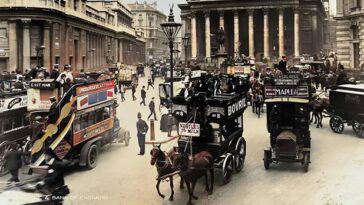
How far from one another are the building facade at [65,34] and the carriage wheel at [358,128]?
16.1 m

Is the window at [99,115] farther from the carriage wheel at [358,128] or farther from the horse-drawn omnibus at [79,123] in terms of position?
the carriage wheel at [358,128]

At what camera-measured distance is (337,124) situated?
19625mm

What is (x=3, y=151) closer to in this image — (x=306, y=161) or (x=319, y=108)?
(x=306, y=161)

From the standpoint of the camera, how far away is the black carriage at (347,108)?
18.5 metres

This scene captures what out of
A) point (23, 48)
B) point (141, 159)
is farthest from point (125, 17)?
point (141, 159)

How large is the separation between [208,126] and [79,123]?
4127 mm

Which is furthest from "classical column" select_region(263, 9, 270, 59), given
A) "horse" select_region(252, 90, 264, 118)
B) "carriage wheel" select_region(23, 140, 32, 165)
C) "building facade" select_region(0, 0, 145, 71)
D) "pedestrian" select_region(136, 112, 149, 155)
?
"carriage wheel" select_region(23, 140, 32, 165)

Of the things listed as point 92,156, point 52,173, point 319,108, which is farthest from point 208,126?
point 319,108

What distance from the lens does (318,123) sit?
70.2ft

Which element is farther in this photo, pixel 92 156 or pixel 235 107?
pixel 235 107

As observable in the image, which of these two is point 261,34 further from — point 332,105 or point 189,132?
point 189,132

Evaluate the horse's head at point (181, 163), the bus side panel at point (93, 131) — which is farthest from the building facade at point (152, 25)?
the horse's head at point (181, 163)

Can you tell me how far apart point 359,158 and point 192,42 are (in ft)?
196

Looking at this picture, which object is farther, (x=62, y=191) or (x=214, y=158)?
(x=214, y=158)
